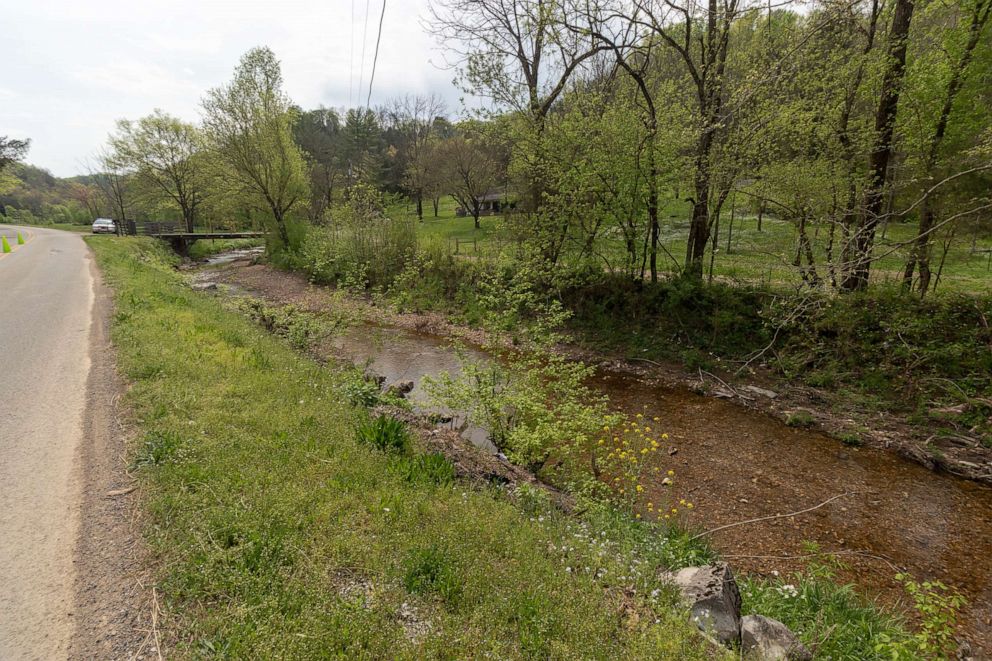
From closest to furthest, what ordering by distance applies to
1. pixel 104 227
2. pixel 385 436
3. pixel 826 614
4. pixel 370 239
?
1. pixel 826 614
2. pixel 385 436
3. pixel 370 239
4. pixel 104 227

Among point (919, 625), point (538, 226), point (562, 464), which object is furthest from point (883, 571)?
point (538, 226)

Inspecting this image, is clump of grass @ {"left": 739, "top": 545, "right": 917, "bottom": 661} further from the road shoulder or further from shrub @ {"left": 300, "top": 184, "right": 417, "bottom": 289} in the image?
shrub @ {"left": 300, "top": 184, "right": 417, "bottom": 289}

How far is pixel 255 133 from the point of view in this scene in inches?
1024

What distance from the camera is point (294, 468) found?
4730 mm

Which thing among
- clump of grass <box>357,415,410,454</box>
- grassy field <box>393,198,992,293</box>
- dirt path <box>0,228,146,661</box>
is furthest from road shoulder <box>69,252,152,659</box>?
grassy field <box>393,198,992,293</box>

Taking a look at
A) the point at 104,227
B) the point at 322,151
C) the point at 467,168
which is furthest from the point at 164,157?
the point at 467,168

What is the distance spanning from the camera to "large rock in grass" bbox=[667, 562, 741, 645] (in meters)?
3.38

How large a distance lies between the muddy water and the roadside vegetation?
1017 millimetres

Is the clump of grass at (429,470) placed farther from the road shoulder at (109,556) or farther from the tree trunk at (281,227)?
the tree trunk at (281,227)

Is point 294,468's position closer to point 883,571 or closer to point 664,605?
point 664,605

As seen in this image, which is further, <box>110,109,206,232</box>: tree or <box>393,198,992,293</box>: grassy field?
<box>110,109,206,232</box>: tree

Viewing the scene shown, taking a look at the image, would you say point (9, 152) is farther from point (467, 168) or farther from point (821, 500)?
point (821, 500)

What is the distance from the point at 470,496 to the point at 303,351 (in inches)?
325

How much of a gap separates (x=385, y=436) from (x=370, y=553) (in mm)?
2262
